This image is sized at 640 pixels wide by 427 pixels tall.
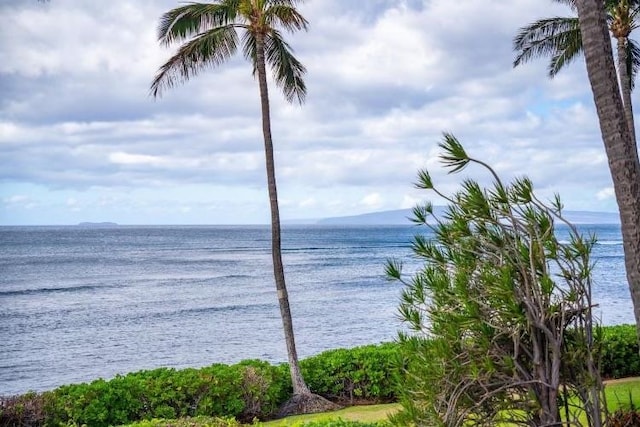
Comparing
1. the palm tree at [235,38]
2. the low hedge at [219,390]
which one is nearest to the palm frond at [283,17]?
the palm tree at [235,38]

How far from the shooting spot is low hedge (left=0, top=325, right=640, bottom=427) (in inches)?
456

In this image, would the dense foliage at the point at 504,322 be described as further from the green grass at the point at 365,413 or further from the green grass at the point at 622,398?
the green grass at the point at 622,398

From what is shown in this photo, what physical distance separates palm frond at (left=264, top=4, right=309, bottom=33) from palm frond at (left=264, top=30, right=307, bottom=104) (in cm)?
31

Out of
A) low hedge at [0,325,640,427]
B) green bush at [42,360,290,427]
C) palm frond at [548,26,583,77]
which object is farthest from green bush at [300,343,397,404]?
palm frond at [548,26,583,77]

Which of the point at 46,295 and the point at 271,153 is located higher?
the point at 271,153

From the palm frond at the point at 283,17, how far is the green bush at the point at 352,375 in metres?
6.94

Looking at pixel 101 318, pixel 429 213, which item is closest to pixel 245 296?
pixel 101 318

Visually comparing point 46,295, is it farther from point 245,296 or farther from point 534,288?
point 534,288

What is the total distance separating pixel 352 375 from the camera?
47.6 feet

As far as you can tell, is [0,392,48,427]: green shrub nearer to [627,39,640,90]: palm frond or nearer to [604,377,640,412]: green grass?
[604,377,640,412]: green grass

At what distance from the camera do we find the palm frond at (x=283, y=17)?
1477 cm

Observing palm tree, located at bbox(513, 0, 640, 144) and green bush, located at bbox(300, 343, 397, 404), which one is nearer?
green bush, located at bbox(300, 343, 397, 404)

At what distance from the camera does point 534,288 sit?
17.4ft

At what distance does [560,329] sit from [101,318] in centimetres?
3965
